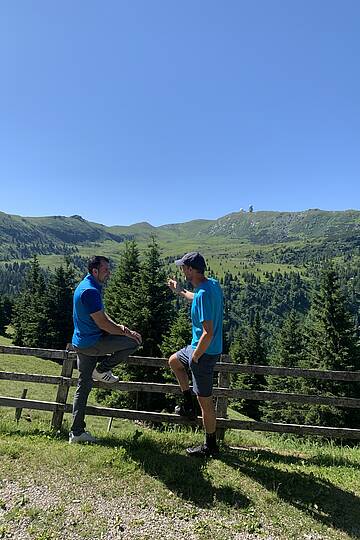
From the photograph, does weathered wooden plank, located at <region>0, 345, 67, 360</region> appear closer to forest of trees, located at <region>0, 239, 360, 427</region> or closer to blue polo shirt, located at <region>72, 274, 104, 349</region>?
blue polo shirt, located at <region>72, 274, 104, 349</region>

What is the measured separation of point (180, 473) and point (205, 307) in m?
2.52

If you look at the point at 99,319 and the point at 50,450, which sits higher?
the point at 99,319

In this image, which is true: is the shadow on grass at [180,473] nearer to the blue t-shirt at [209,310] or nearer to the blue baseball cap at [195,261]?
the blue t-shirt at [209,310]

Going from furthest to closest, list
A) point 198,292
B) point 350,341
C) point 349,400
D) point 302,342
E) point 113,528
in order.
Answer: point 302,342, point 350,341, point 349,400, point 198,292, point 113,528

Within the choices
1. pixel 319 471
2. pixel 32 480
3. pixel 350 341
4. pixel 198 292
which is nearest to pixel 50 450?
pixel 32 480

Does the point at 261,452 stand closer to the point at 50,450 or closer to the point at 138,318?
the point at 50,450

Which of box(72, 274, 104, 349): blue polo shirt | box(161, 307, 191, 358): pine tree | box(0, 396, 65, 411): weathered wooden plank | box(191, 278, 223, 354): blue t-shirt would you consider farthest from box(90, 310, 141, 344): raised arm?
box(161, 307, 191, 358): pine tree

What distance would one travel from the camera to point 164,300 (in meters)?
31.6

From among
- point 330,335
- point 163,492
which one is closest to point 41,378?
point 163,492

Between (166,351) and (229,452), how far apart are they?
2083 cm

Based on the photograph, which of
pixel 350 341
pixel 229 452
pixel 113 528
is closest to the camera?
pixel 113 528

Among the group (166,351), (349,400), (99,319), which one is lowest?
(166,351)

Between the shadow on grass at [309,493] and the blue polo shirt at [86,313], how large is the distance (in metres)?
3.03

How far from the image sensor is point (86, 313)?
6.86 metres
